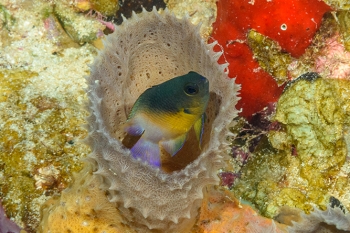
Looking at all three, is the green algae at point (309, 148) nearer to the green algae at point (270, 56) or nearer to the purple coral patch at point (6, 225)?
the green algae at point (270, 56)

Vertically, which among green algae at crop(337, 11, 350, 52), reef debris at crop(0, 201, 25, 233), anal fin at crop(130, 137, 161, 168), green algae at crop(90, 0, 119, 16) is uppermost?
green algae at crop(337, 11, 350, 52)

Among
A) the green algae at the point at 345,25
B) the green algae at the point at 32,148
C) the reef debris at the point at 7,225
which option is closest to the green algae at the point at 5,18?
the green algae at the point at 32,148

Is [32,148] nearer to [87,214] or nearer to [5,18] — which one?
[87,214]

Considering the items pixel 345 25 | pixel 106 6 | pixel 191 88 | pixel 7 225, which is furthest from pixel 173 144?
pixel 106 6

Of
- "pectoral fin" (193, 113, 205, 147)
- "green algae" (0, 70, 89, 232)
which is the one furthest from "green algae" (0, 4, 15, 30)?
"pectoral fin" (193, 113, 205, 147)

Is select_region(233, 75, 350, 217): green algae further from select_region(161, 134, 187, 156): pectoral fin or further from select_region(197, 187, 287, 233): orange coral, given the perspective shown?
select_region(161, 134, 187, 156): pectoral fin

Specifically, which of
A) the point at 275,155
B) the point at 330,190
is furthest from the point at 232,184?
the point at 330,190
